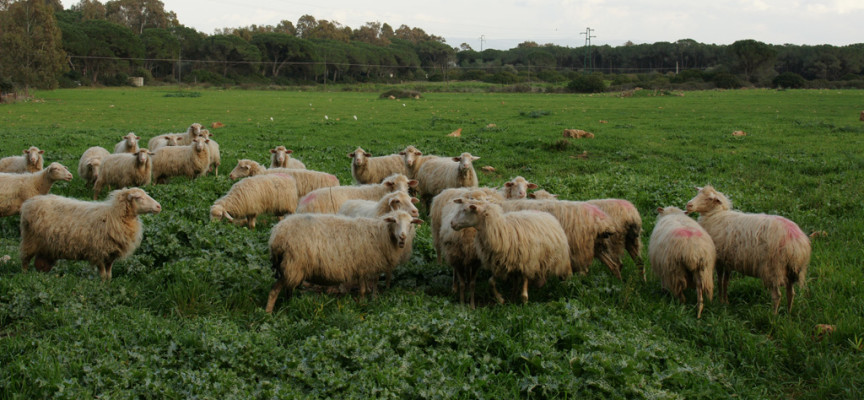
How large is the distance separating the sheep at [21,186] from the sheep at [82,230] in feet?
9.63

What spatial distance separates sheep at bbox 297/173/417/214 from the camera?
8.62 meters

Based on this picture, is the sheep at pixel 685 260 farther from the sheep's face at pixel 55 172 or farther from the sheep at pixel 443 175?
the sheep's face at pixel 55 172

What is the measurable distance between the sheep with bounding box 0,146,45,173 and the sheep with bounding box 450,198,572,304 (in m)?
10.1

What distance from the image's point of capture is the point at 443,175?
10.8 meters

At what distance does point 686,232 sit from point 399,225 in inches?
114

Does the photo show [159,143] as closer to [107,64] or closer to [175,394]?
[175,394]

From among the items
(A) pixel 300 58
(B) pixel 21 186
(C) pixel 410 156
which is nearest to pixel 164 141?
(B) pixel 21 186

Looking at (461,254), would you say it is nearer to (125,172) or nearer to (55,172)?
(55,172)

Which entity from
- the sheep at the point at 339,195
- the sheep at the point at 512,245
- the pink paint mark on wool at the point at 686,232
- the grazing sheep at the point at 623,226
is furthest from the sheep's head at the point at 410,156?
the pink paint mark on wool at the point at 686,232

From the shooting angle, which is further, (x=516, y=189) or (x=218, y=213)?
(x=218, y=213)

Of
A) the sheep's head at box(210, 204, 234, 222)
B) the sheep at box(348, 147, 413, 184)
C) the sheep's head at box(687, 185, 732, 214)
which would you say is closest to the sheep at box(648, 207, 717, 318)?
the sheep's head at box(687, 185, 732, 214)

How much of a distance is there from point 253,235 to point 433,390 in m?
4.70

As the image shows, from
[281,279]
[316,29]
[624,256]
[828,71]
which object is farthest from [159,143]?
[316,29]

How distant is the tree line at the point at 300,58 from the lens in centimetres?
4650
